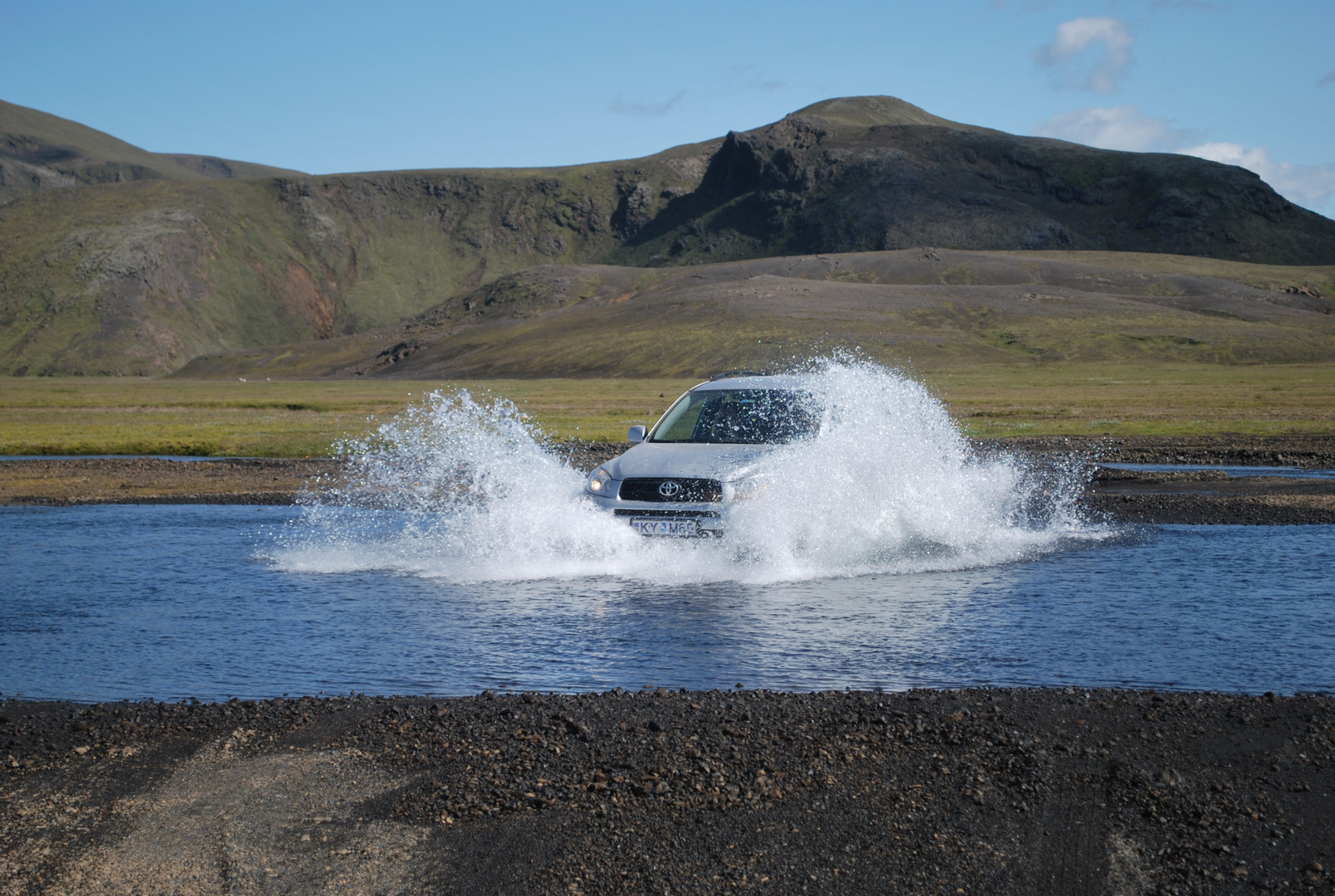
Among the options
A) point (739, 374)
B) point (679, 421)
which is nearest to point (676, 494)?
point (679, 421)

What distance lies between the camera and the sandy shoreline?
16984mm

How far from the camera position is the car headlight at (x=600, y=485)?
11.6 metres

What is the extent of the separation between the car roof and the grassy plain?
18576mm

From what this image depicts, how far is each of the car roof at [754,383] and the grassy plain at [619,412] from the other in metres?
18.6

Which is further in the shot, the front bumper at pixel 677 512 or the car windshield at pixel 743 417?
the car windshield at pixel 743 417

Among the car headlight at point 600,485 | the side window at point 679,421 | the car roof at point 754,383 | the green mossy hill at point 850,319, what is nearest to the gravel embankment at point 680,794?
the car headlight at point 600,485

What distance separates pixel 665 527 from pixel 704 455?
102 centimetres

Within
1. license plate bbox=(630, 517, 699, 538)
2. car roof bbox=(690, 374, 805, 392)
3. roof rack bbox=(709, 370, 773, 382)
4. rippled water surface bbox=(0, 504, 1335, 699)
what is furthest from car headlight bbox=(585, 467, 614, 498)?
roof rack bbox=(709, 370, 773, 382)

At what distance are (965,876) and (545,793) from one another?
186 cm

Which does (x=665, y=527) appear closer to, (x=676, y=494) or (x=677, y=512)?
(x=677, y=512)

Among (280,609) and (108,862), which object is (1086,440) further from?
(108,862)

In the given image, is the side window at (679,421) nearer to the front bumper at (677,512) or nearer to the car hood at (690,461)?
the car hood at (690,461)

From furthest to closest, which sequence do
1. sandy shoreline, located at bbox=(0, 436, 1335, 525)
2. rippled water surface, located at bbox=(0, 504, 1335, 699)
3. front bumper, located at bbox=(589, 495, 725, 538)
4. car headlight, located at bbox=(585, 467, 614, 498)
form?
sandy shoreline, located at bbox=(0, 436, 1335, 525), car headlight, located at bbox=(585, 467, 614, 498), front bumper, located at bbox=(589, 495, 725, 538), rippled water surface, located at bbox=(0, 504, 1335, 699)

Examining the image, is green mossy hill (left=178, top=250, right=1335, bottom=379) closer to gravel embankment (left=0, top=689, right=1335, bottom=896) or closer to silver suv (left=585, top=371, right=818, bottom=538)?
silver suv (left=585, top=371, right=818, bottom=538)
